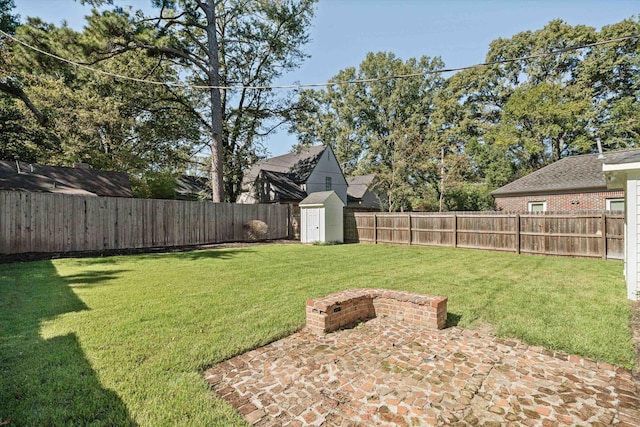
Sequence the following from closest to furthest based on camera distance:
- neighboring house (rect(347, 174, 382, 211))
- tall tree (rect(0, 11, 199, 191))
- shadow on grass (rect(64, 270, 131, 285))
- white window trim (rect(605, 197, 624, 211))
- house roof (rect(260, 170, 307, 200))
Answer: shadow on grass (rect(64, 270, 131, 285)), white window trim (rect(605, 197, 624, 211)), tall tree (rect(0, 11, 199, 191)), house roof (rect(260, 170, 307, 200)), neighboring house (rect(347, 174, 382, 211))

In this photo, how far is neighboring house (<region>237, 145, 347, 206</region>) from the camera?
23230 millimetres

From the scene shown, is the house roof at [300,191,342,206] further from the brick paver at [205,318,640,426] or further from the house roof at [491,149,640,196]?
the brick paver at [205,318,640,426]

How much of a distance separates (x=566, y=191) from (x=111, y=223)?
67.9 feet

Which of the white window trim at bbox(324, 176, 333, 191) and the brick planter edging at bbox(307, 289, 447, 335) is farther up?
the white window trim at bbox(324, 176, 333, 191)

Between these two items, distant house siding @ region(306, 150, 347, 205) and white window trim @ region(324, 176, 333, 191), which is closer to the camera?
distant house siding @ region(306, 150, 347, 205)

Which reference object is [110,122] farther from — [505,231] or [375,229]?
[505,231]

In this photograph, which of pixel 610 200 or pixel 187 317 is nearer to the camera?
pixel 187 317

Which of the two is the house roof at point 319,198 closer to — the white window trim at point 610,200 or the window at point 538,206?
the window at point 538,206

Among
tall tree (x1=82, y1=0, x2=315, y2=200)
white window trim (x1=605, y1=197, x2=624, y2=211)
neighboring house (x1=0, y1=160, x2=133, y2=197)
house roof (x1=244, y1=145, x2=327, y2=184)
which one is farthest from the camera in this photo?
house roof (x1=244, y1=145, x2=327, y2=184)

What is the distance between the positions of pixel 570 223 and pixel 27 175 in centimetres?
1998

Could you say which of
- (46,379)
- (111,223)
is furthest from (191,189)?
(46,379)

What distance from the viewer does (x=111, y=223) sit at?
1106cm

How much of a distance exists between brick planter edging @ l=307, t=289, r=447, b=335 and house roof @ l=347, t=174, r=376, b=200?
26.4 meters

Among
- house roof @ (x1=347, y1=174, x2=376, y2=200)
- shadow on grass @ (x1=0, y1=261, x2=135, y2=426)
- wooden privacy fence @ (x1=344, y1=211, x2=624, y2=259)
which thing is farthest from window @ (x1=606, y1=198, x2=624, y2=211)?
shadow on grass @ (x1=0, y1=261, x2=135, y2=426)
